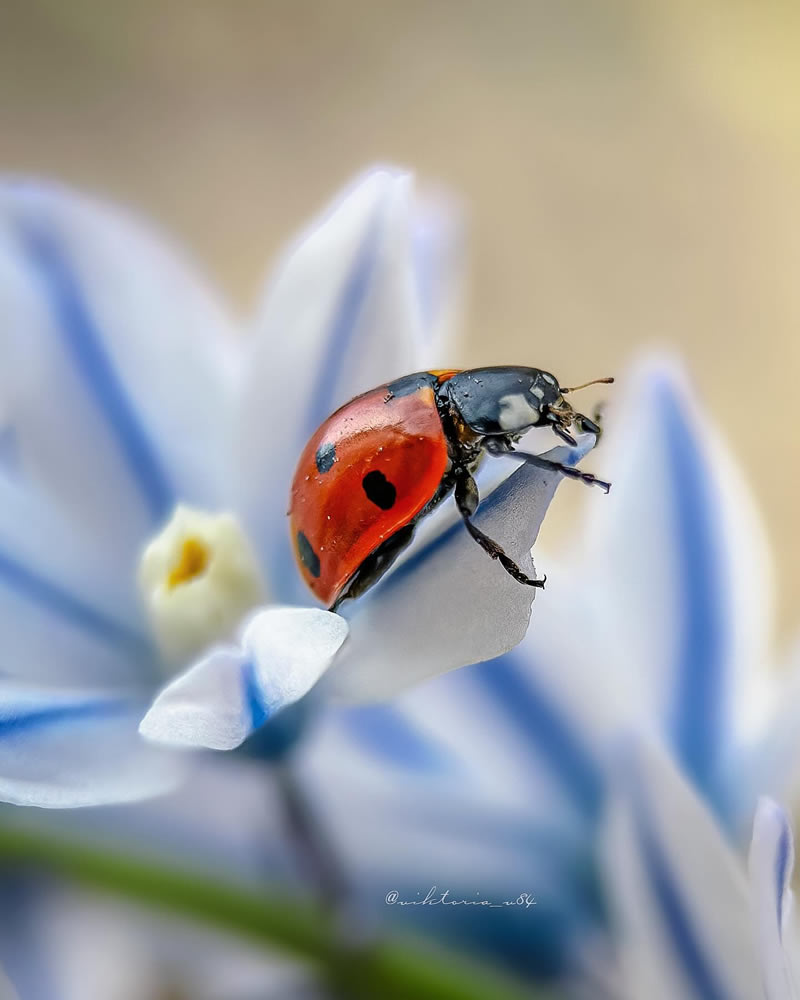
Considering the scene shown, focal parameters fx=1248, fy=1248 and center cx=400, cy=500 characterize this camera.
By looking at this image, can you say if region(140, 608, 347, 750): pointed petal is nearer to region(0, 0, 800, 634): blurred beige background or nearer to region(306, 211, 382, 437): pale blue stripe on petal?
region(306, 211, 382, 437): pale blue stripe on petal

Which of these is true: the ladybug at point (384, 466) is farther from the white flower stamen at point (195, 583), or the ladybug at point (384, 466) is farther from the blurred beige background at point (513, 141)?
the blurred beige background at point (513, 141)

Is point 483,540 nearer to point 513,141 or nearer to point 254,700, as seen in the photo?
point 254,700

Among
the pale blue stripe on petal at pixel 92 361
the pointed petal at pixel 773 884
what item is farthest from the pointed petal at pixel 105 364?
the pointed petal at pixel 773 884

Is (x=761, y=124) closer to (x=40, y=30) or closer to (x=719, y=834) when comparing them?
(x=40, y=30)

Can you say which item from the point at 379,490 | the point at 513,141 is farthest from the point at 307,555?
the point at 513,141

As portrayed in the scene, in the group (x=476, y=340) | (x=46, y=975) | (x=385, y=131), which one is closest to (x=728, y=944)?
Result: (x=46, y=975)
